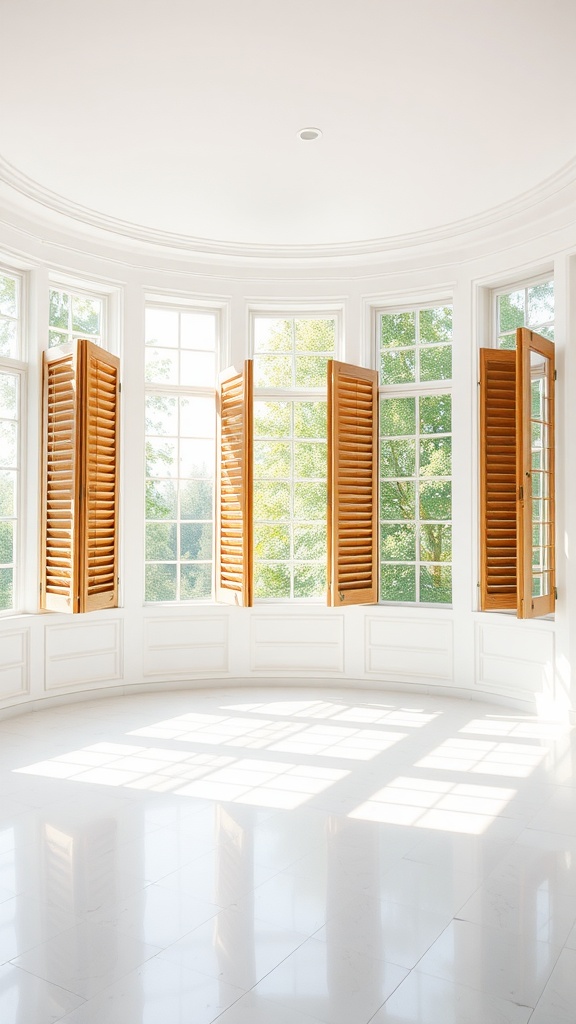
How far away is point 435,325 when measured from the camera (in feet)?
18.9

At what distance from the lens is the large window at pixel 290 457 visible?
19.6 feet

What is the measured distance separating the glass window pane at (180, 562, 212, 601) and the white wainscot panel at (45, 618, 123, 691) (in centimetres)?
57

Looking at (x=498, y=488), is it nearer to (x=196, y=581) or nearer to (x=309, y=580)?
(x=309, y=580)

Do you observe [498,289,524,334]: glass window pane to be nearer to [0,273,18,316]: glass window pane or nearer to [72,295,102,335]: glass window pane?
[72,295,102,335]: glass window pane

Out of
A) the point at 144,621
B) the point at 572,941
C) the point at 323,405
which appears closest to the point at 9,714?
the point at 144,621

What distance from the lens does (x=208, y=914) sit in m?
2.45

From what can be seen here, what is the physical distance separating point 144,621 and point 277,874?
10.2 ft

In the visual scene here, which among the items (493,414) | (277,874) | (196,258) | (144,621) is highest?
(196,258)

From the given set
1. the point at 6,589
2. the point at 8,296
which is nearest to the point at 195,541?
the point at 6,589

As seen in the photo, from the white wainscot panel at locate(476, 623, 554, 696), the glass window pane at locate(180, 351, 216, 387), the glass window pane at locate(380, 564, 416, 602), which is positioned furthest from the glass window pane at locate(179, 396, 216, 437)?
the white wainscot panel at locate(476, 623, 554, 696)

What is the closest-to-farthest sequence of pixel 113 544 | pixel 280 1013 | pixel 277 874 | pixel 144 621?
1. pixel 280 1013
2. pixel 277 874
3. pixel 113 544
4. pixel 144 621

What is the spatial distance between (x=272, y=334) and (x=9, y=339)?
6.52ft

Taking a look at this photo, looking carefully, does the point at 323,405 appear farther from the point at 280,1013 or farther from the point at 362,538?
the point at 280,1013

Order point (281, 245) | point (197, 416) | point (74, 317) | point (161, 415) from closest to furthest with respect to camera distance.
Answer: point (74, 317) → point (281, 245) → point (161, 415) → point (197, 416)
